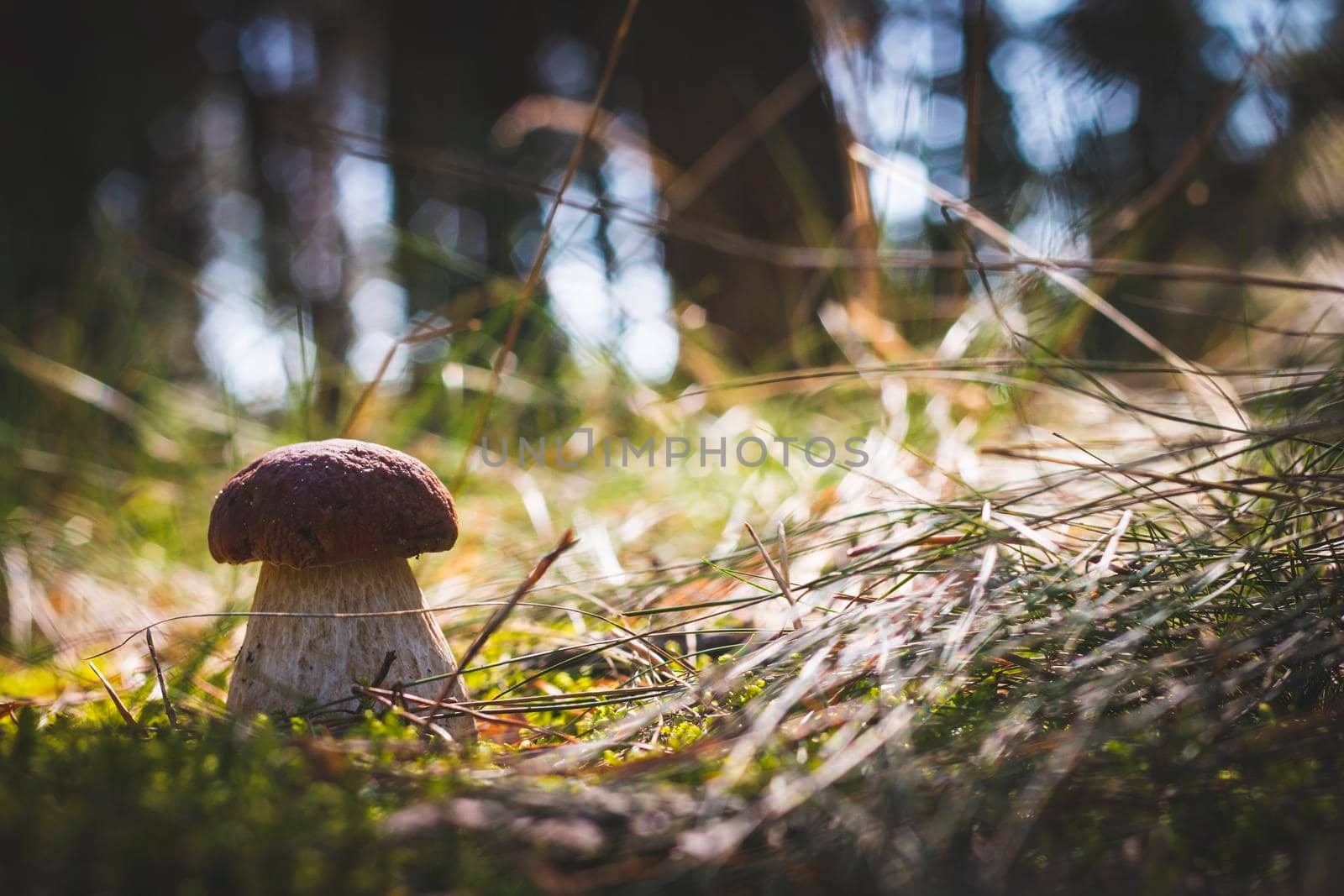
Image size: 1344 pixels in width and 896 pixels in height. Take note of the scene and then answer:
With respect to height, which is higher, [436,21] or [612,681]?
[436,21]

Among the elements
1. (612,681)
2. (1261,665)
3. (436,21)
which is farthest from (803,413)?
(436,21)

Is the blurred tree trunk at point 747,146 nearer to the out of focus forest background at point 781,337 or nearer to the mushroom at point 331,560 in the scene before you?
the out of focus forest background at point 781,337

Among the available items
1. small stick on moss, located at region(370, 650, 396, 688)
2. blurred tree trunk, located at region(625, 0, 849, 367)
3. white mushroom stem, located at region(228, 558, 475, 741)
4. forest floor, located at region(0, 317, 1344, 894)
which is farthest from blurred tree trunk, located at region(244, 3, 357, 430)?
forest floor, located at region(0, 317, 1344, 894)

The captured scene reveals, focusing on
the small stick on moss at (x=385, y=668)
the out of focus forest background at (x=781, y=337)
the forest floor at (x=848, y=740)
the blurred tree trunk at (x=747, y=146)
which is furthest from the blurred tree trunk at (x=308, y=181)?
the forest floor at (x=848, y=740)

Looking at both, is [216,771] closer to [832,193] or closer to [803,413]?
[803,413]

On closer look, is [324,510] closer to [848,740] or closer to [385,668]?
[385,668]

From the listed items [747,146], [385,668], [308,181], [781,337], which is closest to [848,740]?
[385,668]

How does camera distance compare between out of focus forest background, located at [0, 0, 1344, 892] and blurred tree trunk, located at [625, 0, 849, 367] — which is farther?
blurred tree trunk, located at [625, 0, 849, 367]

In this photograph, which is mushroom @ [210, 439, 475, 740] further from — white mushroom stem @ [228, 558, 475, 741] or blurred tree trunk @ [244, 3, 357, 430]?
blurred tree trunk @ [244, 3, 357, 430]
